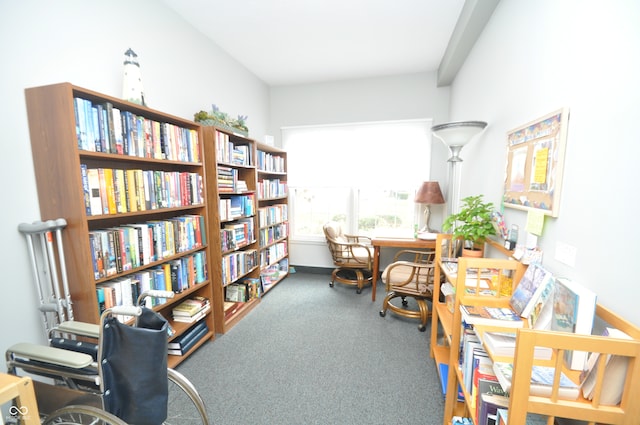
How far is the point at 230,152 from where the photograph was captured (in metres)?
2.42

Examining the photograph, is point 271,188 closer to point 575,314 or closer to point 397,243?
point 397,243

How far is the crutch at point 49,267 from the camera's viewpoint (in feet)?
4.17

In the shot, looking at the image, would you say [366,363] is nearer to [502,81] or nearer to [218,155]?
[218,155]

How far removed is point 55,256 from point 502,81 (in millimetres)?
2914

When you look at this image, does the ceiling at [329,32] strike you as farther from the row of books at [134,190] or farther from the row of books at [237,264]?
the row of books at [237,264]

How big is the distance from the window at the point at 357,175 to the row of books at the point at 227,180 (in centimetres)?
150

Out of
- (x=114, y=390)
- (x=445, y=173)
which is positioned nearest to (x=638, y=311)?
(x=114, y=390)

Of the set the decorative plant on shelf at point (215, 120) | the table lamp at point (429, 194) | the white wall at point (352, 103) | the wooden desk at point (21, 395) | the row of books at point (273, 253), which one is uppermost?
the white wall at point (352, 103)

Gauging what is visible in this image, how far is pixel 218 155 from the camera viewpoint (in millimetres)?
2221

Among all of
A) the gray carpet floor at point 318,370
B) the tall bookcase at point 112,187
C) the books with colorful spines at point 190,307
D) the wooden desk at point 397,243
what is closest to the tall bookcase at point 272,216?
the gray carpet floor at point 318,370

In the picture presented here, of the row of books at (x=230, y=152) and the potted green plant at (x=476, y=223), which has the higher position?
the row of books at (x=230, y=152)

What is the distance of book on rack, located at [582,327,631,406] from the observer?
2.24 ft

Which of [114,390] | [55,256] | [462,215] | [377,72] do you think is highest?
[377,72]

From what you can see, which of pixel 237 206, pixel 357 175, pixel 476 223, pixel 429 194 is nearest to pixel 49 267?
pixel 237 206
